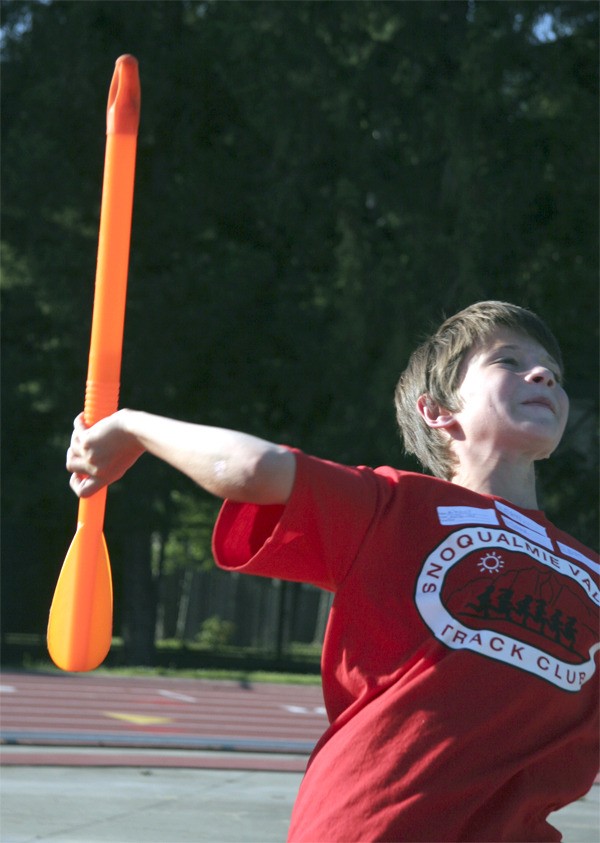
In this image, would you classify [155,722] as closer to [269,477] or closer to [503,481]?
[503,481]

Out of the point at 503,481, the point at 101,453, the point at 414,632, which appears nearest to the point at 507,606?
the point at 414,632

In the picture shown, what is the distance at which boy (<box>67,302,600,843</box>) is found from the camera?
1.73 m

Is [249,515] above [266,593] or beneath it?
above

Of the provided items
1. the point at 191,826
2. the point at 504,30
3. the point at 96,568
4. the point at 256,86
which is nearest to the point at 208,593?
the point at 256,86

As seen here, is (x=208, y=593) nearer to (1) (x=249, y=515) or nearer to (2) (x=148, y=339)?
(2) (x=148, y=339)

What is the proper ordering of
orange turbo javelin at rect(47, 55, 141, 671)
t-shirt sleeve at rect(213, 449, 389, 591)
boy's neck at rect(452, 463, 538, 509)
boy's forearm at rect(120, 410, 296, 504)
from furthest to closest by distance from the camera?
boy's neck at rect(452, 463, 538, 509), orange turbo javelin at rect(47, 55, 141, 671), t-shirt sleeve at rect(213, 449, 389, 591), boy's forearm at rect(120, 410, 296, 504)

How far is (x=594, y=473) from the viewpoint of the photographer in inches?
758

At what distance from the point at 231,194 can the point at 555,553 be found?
59.7 ft

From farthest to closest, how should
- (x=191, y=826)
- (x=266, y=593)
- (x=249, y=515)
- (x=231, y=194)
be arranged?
(x=266, y=593) < (x=231, y=194) < (x=191, y=826) < (x=249, y=515)

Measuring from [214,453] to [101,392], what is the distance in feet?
1.33

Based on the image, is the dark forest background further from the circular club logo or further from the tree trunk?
the circular club logo

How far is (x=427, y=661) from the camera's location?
180 cm

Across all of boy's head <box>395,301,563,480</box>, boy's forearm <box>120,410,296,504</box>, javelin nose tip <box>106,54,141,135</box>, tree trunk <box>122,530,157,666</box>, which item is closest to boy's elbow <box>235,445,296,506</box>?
boy's forearm <box>120,410,296,504</box>

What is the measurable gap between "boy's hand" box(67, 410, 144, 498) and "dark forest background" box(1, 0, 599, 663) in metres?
16.0
